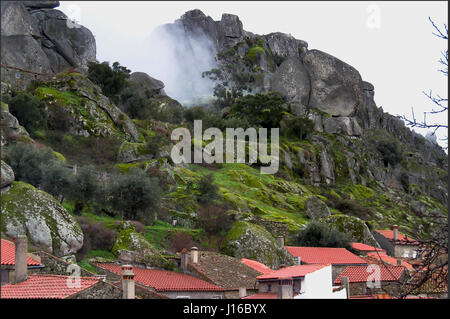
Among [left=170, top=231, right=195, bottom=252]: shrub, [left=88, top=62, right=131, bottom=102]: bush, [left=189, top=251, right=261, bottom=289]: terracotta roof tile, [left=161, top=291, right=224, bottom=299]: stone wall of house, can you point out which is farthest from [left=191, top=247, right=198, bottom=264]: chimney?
[left=88, top=62, right=131, bottom=102]: bush

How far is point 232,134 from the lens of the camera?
67938 mm

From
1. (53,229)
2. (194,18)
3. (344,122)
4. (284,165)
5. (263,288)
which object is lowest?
(263,288)

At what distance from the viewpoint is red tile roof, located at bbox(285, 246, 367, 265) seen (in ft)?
116

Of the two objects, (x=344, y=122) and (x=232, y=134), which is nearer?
(x=232, y=134)

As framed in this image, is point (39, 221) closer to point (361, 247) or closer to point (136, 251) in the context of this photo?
point (136, 251)

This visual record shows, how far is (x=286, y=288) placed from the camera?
846 inches

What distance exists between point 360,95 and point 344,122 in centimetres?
882

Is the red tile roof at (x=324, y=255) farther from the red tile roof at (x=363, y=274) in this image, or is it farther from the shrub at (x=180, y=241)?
the shrub at (x=180, y=241)

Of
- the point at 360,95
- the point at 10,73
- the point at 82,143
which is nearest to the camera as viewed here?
the point at 82,143

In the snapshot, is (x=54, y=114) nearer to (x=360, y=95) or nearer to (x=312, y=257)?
(x=312, y=257)

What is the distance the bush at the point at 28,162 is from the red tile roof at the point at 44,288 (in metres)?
17.1

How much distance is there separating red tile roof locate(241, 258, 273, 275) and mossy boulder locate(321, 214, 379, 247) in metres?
12.0

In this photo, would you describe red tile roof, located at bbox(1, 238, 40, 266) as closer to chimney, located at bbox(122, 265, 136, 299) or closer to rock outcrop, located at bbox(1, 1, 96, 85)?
chimney, located at bbox(122, 265, 136, 299)
